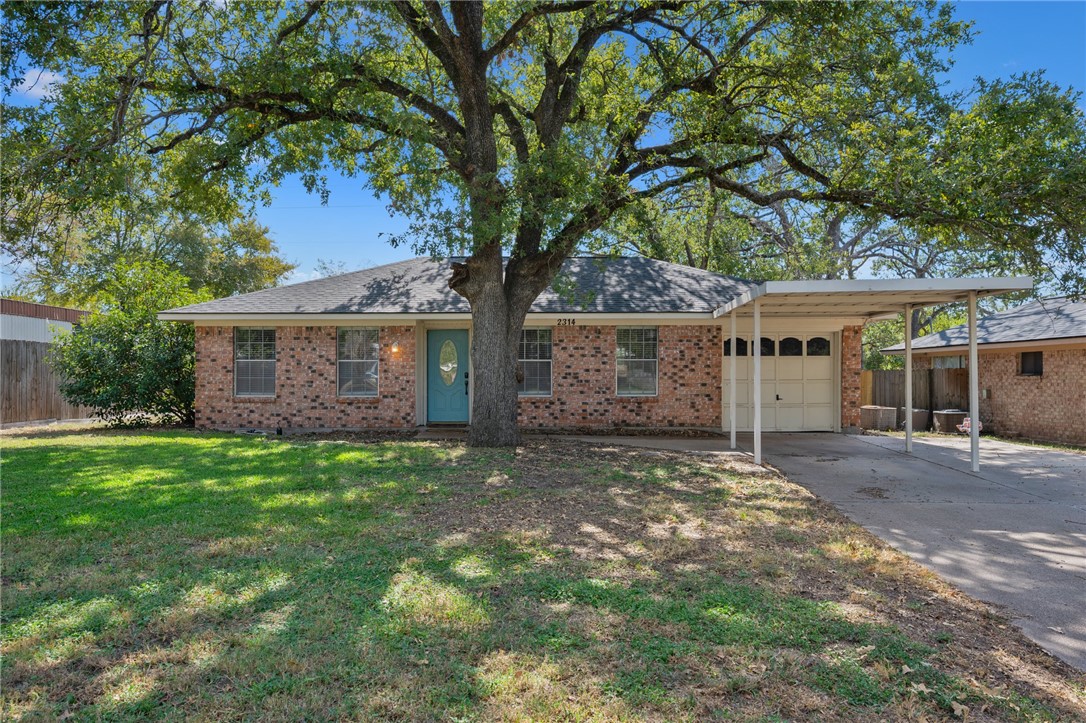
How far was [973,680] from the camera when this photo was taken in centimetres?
308

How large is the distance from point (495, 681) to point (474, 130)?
8824 mm

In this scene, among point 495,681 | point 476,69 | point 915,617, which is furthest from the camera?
point 476,69

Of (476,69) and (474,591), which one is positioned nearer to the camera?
(474,591)

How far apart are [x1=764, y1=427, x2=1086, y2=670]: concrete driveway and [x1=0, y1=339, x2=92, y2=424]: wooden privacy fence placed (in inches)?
646

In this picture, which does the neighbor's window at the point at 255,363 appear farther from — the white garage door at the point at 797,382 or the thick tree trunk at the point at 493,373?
the white garage door at the point at 797,382

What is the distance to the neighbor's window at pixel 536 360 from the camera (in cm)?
1381

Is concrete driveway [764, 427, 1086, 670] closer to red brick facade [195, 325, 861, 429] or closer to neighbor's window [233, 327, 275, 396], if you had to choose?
red brick facade [195, 325, 861, 429]

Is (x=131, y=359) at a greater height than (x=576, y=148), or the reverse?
(x=576, y=148)

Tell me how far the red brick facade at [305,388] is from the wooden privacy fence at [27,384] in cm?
402

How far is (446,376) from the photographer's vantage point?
14227 mm

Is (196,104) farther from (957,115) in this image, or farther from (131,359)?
(957,115)

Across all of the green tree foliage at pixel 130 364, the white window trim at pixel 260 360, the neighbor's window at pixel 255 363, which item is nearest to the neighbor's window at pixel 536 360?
the white window trim at pixel 260 360

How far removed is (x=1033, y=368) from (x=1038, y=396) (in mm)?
711

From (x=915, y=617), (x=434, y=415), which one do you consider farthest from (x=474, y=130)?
(x=915, y=617)
